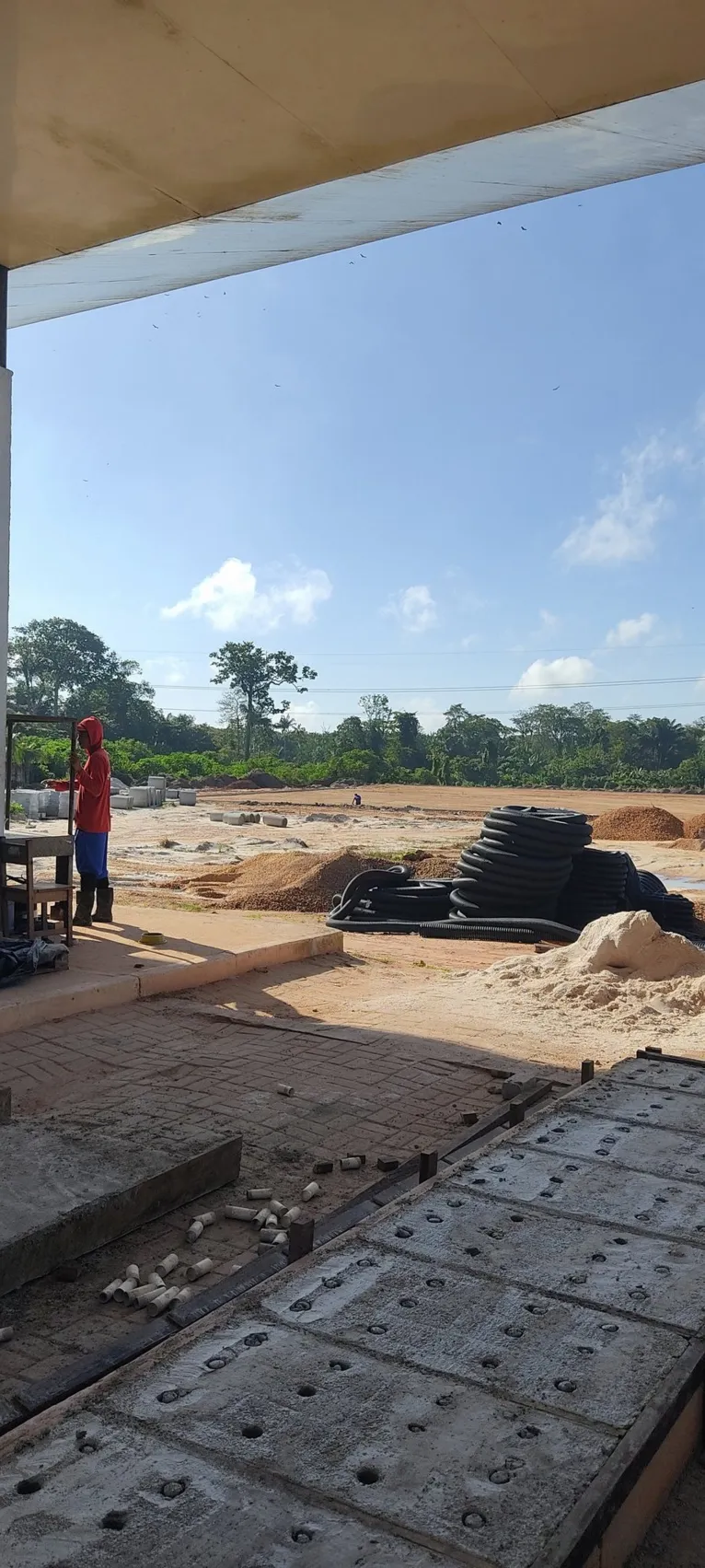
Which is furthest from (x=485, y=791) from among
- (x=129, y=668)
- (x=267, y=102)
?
(x=267, y=102)

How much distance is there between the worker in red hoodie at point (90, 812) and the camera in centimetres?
938

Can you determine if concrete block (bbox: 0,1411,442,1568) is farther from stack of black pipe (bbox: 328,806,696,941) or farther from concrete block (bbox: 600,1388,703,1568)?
stack of black pipe (bbox: 328,806,696,941)

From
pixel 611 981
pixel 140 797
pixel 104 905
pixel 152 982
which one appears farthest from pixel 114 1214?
pixel 140 797

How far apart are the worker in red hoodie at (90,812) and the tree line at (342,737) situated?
129ft

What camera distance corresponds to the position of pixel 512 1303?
2.78m

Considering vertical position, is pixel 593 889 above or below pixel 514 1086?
above

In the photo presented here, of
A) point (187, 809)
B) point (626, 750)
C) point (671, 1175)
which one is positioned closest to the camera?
point (671, 1175)

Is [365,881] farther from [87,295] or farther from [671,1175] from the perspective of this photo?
[671,1175]

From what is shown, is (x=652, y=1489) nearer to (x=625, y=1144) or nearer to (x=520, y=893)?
(x=625, y=1144)

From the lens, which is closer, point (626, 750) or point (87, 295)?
Result: point (87, 295)

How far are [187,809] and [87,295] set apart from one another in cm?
2125

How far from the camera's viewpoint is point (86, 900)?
971cm

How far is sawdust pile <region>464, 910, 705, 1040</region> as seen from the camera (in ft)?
24.3

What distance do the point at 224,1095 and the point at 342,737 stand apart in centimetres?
6008
